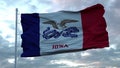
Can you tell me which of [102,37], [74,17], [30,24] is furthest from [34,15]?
[102,37]

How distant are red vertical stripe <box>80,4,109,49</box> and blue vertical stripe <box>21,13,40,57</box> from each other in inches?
119

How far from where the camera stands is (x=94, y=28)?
29609 millimetres

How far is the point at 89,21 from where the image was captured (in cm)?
3016

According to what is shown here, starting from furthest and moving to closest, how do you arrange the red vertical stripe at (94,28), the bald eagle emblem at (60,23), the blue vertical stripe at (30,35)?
the bald eagle emblem at (60,23), the red vertical stripe at (94,28), the blue vertical stripe at (30,35)

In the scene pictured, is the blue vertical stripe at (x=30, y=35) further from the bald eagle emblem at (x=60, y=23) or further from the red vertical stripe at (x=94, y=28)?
the red vertical stripe at (x=94, y=28)

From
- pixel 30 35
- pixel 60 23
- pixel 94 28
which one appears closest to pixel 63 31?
pixel 60 23

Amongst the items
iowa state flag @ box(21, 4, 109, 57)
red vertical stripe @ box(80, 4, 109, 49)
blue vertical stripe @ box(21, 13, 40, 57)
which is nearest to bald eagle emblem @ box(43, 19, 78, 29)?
iowa state flag @ box(21, 4, 109, 57)

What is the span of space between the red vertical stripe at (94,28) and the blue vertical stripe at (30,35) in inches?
119

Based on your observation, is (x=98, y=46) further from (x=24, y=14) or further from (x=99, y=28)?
(x=24, y=14)

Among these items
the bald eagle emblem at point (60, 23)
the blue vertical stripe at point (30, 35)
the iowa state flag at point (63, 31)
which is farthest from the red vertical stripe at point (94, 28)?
the blue vertical stripe at point (30, 35)

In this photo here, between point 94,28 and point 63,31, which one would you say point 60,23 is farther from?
point 94,28

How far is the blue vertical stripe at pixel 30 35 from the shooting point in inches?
1139

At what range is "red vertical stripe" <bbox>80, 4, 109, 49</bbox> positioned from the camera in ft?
95.6

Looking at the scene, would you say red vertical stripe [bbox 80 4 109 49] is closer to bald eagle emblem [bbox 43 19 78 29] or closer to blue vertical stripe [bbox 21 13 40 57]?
bald eagle emblem [bbox 43 19 78 29]
